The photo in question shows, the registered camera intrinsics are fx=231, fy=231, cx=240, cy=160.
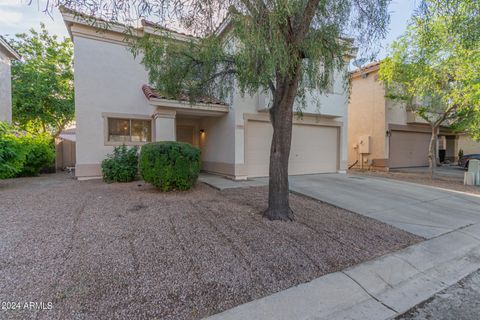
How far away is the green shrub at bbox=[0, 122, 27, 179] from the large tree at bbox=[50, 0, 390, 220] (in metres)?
5.96

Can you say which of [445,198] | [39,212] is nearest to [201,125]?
[39,212]

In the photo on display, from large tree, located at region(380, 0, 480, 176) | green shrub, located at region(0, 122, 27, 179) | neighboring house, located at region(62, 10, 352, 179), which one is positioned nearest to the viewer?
green shrub, located at region(0, 122, 27, 179)

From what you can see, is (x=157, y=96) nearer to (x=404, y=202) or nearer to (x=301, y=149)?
(x=301, y=149)

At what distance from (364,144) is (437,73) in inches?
243

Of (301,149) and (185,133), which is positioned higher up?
(185,133)

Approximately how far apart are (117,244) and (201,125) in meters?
9.01

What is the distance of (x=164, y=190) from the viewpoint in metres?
6.71

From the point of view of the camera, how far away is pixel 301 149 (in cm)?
1093

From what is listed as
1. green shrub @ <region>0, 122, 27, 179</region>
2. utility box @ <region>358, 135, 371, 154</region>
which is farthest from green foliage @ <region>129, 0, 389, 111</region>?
utility box @ <region>358, 135, 371, 154</region>

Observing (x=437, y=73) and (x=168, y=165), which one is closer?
(x=168, y=165)

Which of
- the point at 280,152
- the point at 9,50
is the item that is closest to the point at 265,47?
the point at 280,152

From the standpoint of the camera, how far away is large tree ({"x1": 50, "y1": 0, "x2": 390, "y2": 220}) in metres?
3.92

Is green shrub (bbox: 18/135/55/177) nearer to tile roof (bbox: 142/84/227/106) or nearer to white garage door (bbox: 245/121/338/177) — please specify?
tile roof (bbox: 142/84/227/106)

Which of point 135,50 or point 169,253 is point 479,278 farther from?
point 135,50
